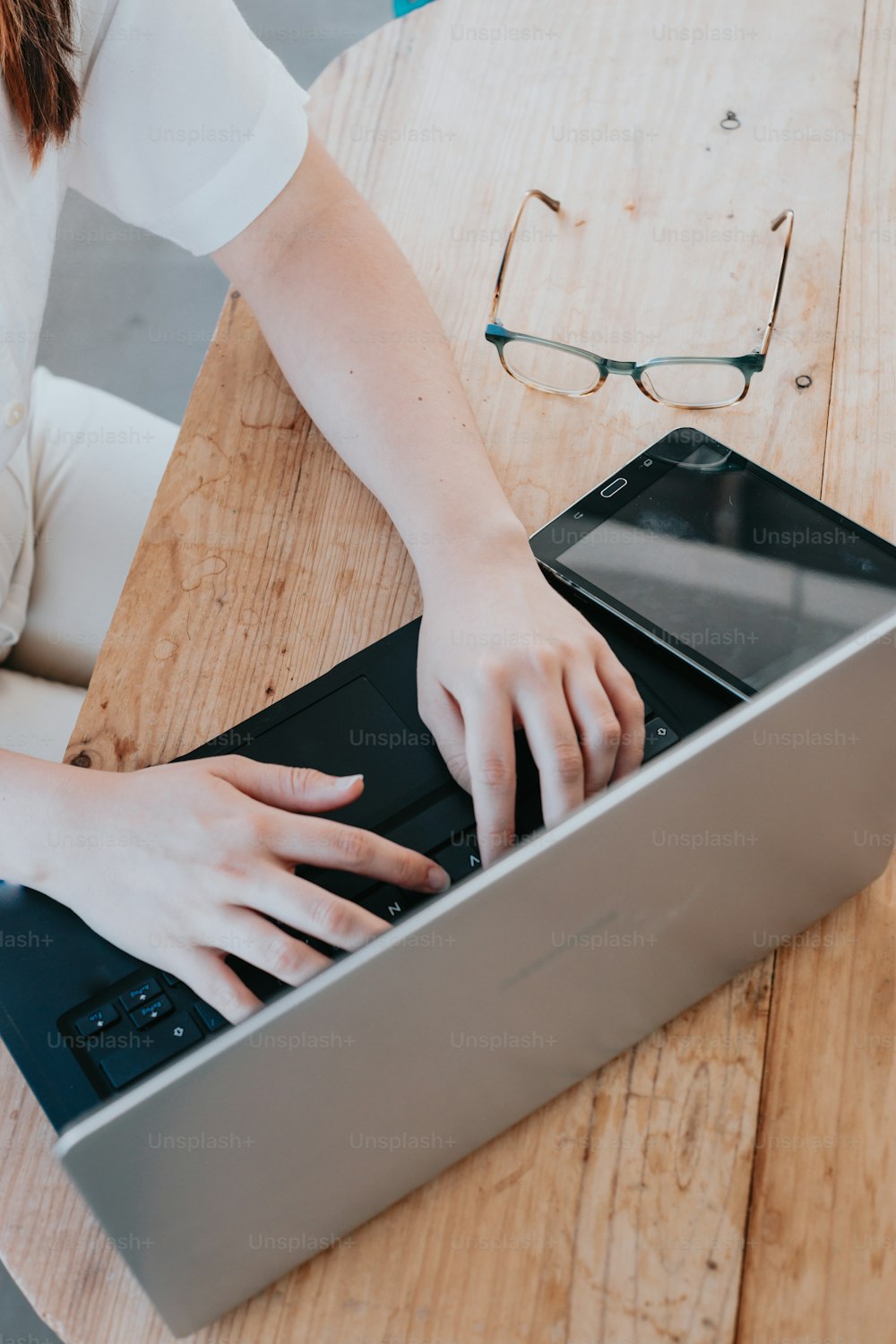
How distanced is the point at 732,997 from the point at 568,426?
0.40m

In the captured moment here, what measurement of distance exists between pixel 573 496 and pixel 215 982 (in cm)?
39

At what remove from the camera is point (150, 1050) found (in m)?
0.52

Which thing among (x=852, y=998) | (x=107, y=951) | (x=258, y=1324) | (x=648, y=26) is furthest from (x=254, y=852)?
(x=648, y=26)

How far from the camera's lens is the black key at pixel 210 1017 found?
0.52m

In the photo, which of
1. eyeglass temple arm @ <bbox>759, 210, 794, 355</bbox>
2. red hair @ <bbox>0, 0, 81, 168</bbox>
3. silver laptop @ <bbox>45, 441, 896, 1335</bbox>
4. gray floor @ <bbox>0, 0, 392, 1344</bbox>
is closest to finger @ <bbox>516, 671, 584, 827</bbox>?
silver laptop @ <bbox>45, 441, 896, 1335</bbox>

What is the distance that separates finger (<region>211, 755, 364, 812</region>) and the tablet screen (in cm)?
20

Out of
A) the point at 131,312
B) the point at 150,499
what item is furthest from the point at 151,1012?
the point at 131,312

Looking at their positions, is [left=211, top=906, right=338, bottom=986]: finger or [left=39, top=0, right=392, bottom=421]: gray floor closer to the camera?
[left=211, top=906, right=338, bottom=986]: finger

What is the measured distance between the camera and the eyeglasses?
0.76m

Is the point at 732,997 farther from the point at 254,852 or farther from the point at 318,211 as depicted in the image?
the point at 318,211

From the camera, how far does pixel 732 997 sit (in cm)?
56

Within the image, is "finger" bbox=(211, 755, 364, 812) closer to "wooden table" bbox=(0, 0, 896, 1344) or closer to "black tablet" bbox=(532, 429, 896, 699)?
"wooden table" bbox=(0, 0, 896, 1344)

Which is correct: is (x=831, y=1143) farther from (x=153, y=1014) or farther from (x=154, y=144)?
(x=154, y=144)

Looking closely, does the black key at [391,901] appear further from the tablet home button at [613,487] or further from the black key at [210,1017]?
the tablet home button at [613,487]
